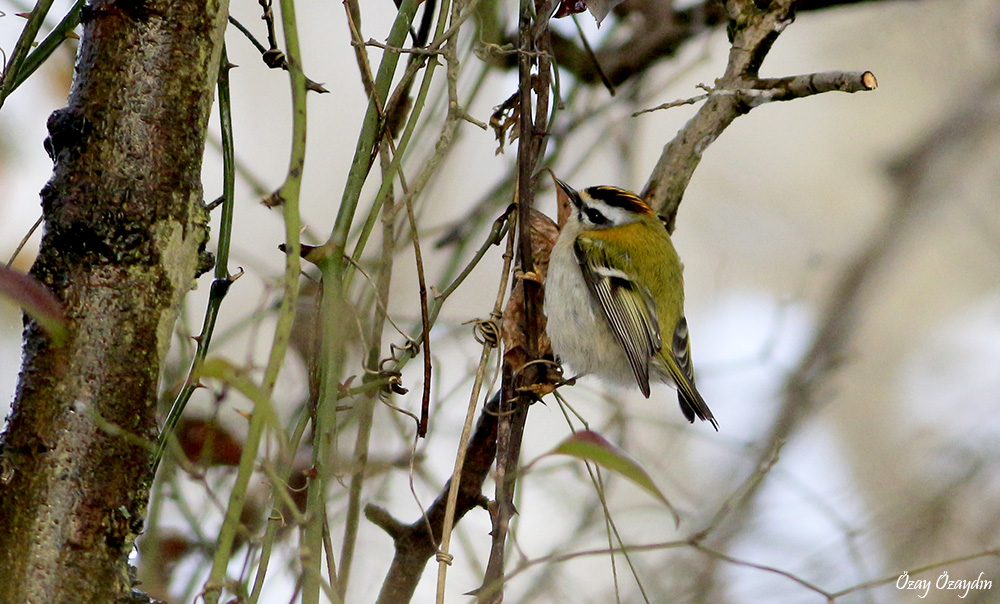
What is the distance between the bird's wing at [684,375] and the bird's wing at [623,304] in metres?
0.06

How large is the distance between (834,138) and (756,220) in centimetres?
95

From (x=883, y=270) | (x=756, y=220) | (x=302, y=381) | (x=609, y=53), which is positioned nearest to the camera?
(x=302, y=381)

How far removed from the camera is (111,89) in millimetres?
1002

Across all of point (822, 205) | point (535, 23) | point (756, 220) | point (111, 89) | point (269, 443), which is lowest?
point (269, 443)

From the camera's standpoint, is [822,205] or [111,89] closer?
[111,89]

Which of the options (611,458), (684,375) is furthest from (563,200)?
(611,458)

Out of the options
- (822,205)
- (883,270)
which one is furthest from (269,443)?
(822,205)

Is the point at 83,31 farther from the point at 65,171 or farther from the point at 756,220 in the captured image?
the point at 756,220

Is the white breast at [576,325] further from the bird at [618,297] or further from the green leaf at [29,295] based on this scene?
the green leaf at [29,295]

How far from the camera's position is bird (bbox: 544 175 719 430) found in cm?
232

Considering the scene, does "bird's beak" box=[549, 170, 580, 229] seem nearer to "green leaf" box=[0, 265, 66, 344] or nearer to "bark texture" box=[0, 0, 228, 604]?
"bark texture" box=[0, 0, 228, 604]

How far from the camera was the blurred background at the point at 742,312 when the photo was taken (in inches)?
90.0

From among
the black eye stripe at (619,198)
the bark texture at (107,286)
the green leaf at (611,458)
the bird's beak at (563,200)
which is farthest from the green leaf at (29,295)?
the black eye stripe at (619,198)

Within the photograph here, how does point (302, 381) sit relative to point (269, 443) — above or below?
above
